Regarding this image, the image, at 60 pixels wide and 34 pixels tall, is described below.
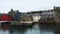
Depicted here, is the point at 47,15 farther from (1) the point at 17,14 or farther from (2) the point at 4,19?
(2) the point at 4,19

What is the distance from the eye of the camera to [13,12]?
19.0 metres

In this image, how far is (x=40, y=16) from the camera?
67.8ft

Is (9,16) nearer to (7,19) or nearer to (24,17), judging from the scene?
(7,19)

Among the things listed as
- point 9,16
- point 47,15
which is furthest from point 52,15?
point 9,16

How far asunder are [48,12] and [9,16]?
473 centimetres

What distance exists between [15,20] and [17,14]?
1072mm

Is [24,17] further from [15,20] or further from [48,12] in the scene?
[48,12]

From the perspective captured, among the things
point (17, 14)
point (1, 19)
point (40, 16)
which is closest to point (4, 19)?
point (1, 19)

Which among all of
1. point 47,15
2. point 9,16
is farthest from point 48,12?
point 9,16

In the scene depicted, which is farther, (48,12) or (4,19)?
(48,12)

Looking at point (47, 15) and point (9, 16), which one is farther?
point (47, 15)

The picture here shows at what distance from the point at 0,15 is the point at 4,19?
64 centimetres

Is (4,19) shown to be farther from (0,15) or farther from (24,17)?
(24,17)

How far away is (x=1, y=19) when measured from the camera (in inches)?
736
